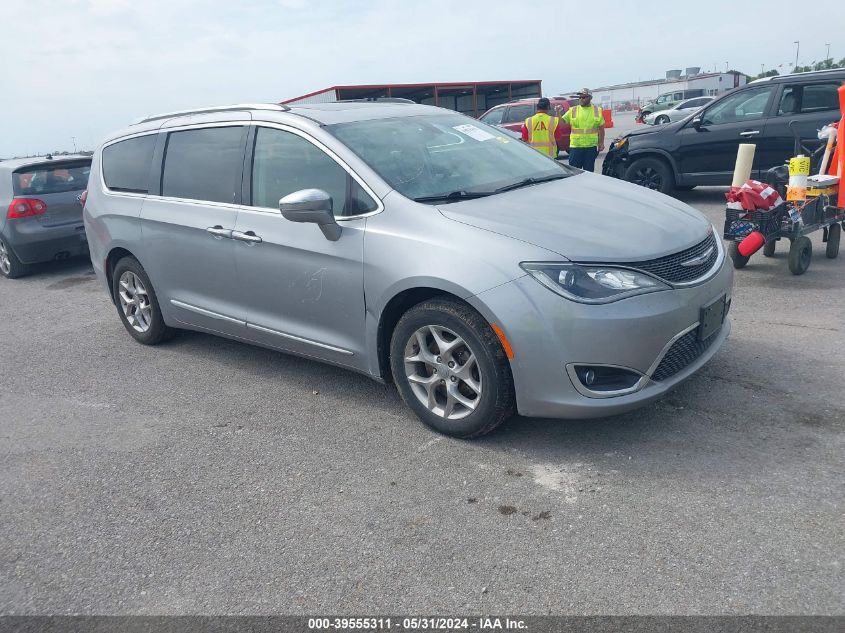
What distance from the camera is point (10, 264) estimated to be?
9625 mm

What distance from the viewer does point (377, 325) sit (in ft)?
13.1

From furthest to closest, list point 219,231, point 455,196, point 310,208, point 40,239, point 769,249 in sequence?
point 40,239 → point 769,249 → point 219,231 → point 455,196 → point 310,208

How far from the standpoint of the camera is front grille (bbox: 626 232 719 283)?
355 centimetres

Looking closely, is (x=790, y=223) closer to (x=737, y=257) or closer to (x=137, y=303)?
(x=737, y=257)

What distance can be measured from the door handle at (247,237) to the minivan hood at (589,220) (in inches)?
51.8

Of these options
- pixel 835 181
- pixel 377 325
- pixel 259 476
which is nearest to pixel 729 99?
pixel 835 181

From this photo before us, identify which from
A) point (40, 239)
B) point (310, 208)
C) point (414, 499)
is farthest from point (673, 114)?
point (414, 499)

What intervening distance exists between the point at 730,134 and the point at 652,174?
3.85 feet

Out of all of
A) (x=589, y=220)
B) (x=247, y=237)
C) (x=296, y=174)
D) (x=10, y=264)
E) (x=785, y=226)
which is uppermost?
(x=296, y=174)

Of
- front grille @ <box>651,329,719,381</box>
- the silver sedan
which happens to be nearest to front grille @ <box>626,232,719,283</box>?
front grille @ <box>651,329,719,381</box>

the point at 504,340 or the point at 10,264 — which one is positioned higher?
the point at 504,340

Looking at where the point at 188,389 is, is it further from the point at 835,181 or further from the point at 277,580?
the point at 835,181

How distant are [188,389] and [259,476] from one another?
61.7 inches

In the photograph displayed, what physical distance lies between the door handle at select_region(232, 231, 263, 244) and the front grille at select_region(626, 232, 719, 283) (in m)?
2.29
